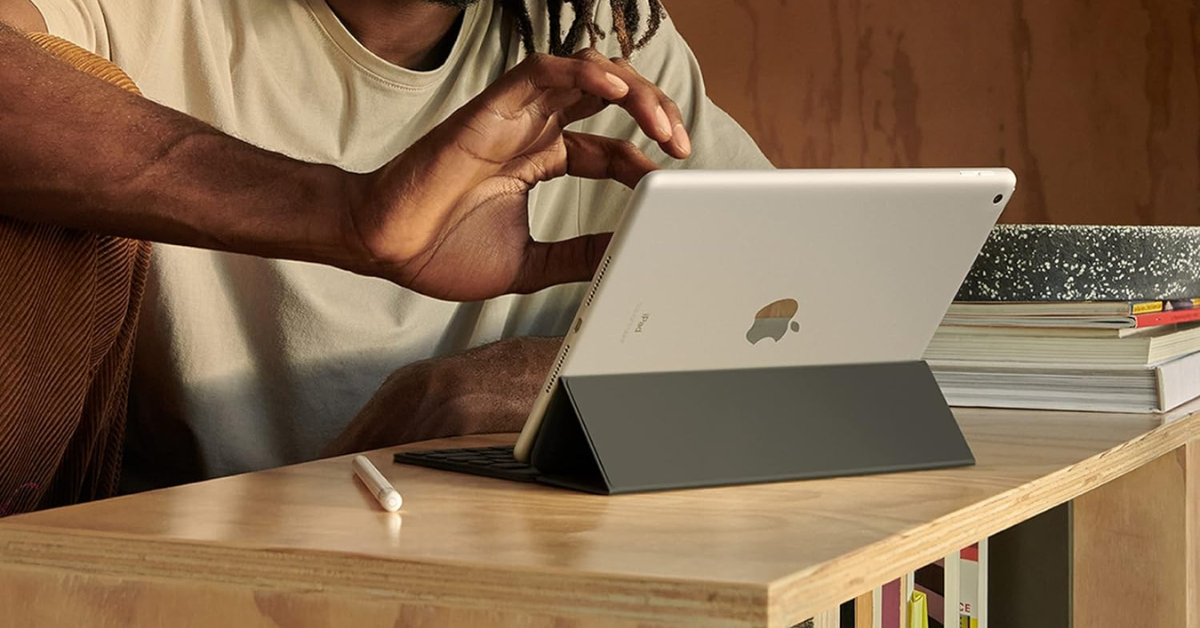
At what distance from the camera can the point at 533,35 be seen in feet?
4.70

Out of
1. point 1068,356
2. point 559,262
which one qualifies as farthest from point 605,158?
point 1068,356

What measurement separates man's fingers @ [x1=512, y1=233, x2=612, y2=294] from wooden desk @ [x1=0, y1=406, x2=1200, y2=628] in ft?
0.72

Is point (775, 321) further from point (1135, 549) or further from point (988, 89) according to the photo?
point (988, 89)

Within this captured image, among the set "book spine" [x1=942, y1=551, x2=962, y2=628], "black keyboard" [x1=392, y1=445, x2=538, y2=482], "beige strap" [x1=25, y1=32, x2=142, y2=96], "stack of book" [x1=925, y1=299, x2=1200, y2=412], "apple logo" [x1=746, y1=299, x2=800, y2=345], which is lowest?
"book spine" [x1=942, y1=551, x2=962, y2=628]

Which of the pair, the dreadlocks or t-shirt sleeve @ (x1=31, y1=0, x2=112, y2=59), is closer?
t-shirt sleeve @ (x1=31, y1=0, x2=112, y2=59)

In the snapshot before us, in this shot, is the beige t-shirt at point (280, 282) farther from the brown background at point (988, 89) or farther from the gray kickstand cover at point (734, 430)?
the brown background at point (988, 89)

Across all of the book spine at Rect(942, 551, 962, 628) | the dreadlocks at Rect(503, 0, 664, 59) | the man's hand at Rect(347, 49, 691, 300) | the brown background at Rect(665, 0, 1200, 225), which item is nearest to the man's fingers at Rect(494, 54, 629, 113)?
the man's hand at Rect(347, 49, 691, 300)

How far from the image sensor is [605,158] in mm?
815

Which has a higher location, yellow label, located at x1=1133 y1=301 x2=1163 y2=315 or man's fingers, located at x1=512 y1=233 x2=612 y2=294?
yellow label, located at x1=1133 y1=301 x2=1163 y2=315

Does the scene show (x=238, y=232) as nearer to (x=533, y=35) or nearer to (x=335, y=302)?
(x=335, y=302)

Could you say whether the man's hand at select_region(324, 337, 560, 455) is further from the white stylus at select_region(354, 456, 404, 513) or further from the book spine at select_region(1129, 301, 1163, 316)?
the book spine at select_region(1129, 301, 1163, 316)

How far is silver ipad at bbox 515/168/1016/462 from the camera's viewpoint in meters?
0.58

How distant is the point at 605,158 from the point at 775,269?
220mm

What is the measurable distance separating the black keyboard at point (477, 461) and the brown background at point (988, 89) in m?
1.54
